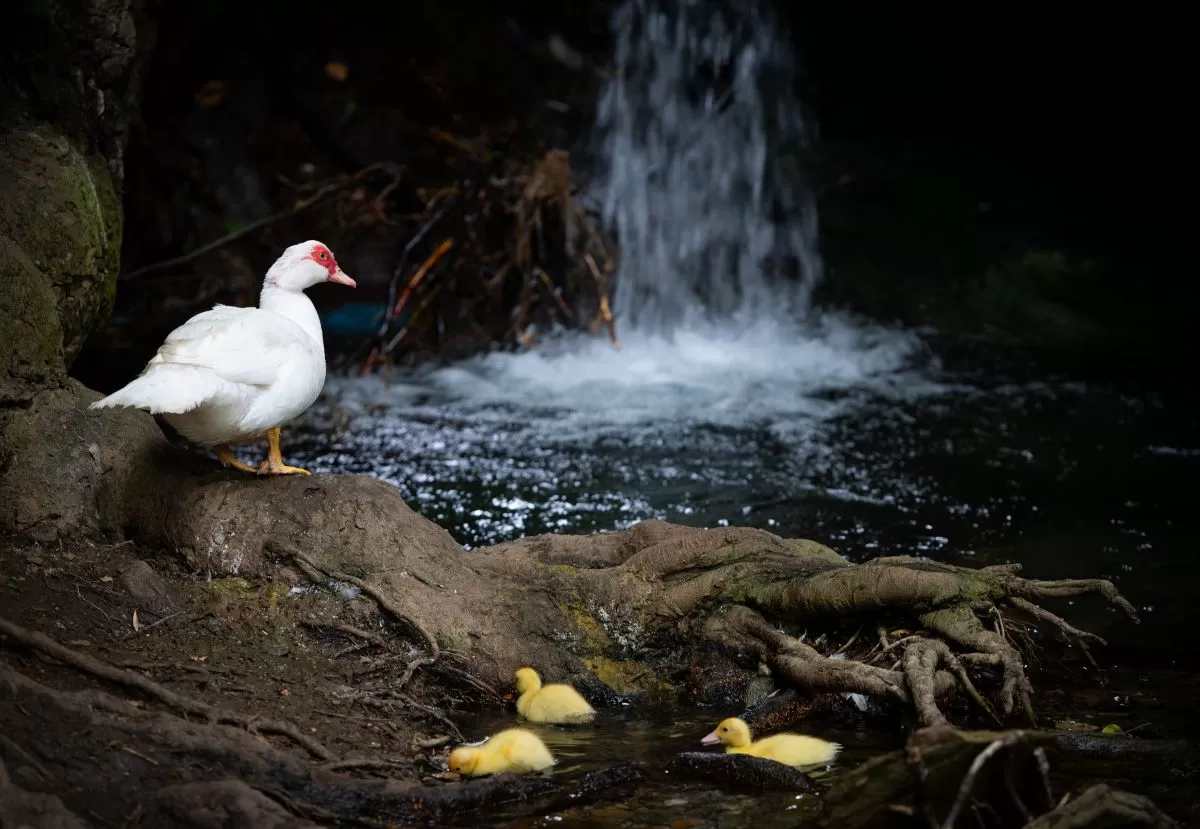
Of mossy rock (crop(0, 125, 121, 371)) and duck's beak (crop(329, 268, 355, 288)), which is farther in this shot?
duck's beak (crop(329, 268, 355, 288))

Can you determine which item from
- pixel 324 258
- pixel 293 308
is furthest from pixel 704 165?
pixel 293 308

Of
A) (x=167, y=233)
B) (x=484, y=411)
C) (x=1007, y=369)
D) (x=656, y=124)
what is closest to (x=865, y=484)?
(x=484, y=411)

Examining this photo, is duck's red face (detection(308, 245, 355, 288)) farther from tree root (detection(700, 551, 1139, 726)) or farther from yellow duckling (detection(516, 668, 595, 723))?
yellow duckling (detection(516, 668, 595, 723))

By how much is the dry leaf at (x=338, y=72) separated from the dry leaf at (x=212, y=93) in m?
1.24

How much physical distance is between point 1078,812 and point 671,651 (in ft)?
6.68

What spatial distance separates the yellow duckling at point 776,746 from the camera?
4.07m

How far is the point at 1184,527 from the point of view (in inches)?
285

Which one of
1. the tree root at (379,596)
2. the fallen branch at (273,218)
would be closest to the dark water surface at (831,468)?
the tree root at (379,596)

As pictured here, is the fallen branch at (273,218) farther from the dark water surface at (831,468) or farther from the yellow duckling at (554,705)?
the yellow duckling at (554,705)

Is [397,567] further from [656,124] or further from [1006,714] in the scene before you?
[656,124]

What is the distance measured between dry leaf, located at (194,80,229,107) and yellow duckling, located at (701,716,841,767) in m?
11.9

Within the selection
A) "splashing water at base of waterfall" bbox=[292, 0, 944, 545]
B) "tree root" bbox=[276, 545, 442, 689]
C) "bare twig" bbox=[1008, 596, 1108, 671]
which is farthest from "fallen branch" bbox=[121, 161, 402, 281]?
"bare twig" bbox=[1008, 596, 1108, 671]

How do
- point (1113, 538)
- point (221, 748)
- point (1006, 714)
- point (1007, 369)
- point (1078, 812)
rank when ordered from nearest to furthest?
point (1078, 812) → point (221, 748) → point (1006, 714) → point (1113, 538) → point (1007, 369)

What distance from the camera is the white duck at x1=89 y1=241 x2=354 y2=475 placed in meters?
4.25
